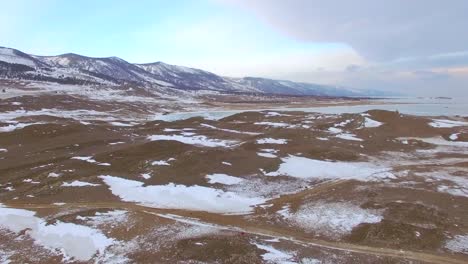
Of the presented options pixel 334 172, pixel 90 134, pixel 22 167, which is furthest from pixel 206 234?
pixel 90 134

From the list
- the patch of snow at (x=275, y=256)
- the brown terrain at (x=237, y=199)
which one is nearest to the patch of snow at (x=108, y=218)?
the brown terrain at (x=237, y=199)

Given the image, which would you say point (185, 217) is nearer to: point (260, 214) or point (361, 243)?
point (260, 214)

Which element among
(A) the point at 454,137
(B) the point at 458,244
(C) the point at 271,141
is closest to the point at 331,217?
(B) the point at 458,244

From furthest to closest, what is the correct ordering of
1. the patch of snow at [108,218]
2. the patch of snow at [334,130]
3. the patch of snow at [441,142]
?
the patch of snow at [334,130]
the patch of snow at [441,142]
the patch of snow at [108,218]

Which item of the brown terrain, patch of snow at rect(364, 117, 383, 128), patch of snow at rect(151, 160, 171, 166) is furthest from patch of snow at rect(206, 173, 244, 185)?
patch of snow at rect(364, 117, 383, 128)

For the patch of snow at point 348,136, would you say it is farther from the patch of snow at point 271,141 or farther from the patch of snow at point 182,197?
the patch of snow at point 182,197
